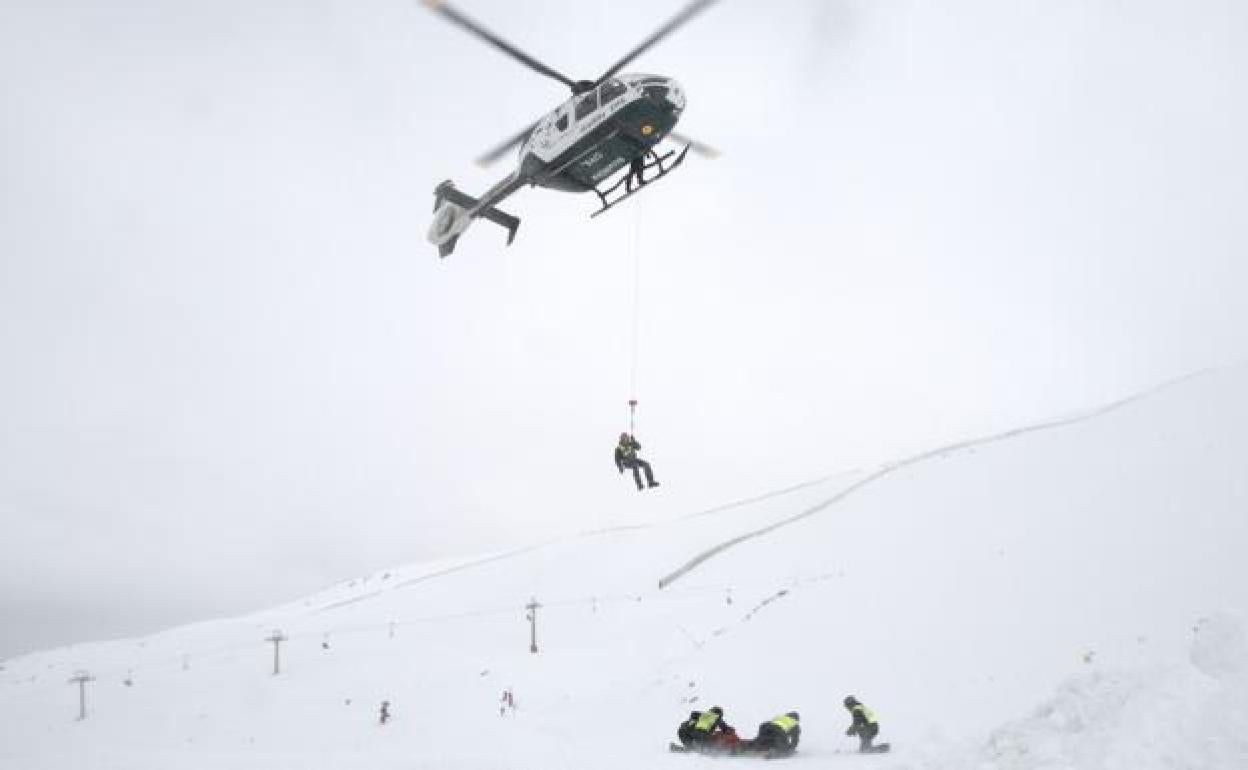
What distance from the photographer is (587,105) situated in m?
18.2

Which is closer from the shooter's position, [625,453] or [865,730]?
[865,730]

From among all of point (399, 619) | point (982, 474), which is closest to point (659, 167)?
point (982, 474)

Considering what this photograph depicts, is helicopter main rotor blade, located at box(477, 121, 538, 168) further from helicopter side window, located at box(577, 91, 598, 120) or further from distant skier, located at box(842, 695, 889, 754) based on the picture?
distant skier, located at box(842, 695, 889, 754)

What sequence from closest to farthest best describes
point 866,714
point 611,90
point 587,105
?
1. point 866,714
2. point 611,90
3. point 587,105

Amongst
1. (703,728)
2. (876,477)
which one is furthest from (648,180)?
(876,477)

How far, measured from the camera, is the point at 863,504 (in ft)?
109

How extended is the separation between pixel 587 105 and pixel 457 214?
7.98 meters

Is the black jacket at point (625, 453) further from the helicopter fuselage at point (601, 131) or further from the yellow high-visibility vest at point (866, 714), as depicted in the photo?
the yellow high-visibility vest at point (866, 714)

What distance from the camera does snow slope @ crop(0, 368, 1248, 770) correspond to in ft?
32.6

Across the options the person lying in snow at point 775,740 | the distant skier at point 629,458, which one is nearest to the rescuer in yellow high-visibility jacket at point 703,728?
the person lying in snow at point 775,740

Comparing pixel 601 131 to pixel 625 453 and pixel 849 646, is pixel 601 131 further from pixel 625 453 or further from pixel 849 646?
pixel 849 646

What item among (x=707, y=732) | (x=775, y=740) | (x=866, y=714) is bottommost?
(x=775, y=740)

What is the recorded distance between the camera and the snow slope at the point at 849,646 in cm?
994

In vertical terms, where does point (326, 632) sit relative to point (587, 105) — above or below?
below
